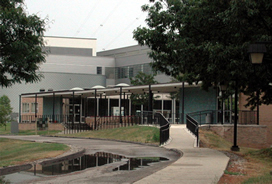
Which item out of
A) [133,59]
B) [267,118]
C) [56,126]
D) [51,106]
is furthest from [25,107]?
[267,118]

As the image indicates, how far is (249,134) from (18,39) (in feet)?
55.8

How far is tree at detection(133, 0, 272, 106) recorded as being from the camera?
13828 millimetres

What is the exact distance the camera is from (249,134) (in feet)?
95.2

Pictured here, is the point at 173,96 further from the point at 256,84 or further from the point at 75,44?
the point at 75,44

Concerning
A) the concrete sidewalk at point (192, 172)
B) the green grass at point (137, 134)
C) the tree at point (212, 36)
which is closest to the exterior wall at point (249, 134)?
the green grass at point (137, 134)

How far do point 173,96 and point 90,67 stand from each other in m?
33.3

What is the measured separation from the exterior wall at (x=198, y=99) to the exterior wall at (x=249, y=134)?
11.8ft

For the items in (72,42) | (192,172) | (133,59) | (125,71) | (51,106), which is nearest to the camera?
(192,172)

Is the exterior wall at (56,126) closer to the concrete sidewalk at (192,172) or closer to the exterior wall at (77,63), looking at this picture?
the exterior wall at (77,63)

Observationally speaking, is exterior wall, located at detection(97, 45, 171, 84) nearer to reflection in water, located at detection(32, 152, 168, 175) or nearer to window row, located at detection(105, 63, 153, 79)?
window row, located at detection(105, 63, 153, 79)

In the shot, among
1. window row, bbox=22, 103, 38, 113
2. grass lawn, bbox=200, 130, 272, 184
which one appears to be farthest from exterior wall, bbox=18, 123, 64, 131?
grass lawn, bbox=200, 130, 272, 184

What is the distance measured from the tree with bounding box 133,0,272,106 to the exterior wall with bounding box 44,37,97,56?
75.0 meters

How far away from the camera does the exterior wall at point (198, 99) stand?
1269 inches

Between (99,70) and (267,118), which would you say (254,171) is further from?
(99,70)
